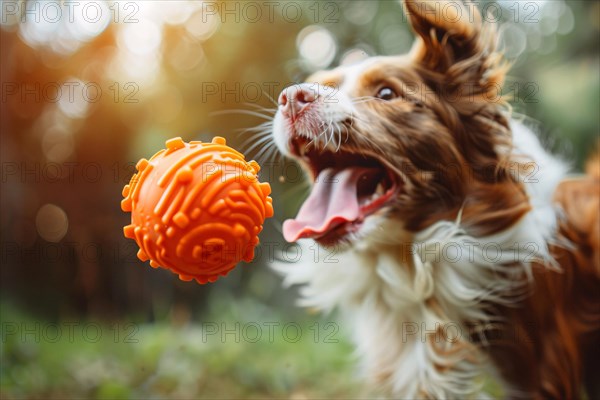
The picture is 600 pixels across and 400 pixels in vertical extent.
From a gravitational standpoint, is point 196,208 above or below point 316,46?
below

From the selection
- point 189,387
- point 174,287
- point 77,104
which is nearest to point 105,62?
point 77,104

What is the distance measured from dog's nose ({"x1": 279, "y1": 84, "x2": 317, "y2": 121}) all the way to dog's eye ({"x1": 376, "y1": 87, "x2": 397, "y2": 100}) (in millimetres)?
156

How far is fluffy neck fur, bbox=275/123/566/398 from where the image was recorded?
126 cm

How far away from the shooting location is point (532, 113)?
1.93 metres

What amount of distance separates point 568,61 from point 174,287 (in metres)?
1.82

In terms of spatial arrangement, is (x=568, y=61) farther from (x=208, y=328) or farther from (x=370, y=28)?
(x=208, y=328)

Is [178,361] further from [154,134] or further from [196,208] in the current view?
[196,208]

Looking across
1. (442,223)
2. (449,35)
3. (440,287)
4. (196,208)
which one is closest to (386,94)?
(449,35)

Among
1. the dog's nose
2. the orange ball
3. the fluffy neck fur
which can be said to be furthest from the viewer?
the fluffy neck fur

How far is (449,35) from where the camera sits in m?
1.25

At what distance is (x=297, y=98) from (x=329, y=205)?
8.7 inches

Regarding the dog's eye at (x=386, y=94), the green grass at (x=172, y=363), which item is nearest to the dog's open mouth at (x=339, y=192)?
the dog's eye at (x=386, y=94)

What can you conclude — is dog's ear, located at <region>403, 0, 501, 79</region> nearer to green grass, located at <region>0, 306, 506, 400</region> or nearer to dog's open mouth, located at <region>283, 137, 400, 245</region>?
dog's open mouth, located at <region>283, 137, 400, 245</region>

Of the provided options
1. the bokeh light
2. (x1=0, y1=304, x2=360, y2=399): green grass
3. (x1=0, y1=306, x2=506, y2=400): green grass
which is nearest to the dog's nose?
the bokeh light
